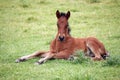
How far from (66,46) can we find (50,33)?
5135 millimetres

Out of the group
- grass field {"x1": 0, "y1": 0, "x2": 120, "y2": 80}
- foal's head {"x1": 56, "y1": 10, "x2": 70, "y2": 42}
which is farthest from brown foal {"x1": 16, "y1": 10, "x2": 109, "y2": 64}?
grass field {"x1": 0, "y1": 0, "x2": 120, "y2": 80}

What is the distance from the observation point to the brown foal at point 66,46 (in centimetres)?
1191

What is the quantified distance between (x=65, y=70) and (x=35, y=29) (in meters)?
7.95

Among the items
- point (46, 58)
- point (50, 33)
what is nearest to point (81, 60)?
point (46, 58)

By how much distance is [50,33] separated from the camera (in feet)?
56.7

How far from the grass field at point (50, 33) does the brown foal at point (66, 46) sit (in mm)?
328

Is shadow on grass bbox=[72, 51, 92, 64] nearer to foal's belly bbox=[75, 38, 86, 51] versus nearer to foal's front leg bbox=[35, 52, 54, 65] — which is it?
foal's front leg bbox=[35, 52, 54, 65]

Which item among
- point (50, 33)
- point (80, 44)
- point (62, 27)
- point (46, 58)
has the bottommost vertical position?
point (50, 33)

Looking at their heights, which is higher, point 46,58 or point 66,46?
point 66,46

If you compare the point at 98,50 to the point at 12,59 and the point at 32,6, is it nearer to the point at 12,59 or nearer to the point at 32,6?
the point at 12,59

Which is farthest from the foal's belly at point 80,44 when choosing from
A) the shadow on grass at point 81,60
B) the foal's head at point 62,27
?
the shadow on grass at point 81,60

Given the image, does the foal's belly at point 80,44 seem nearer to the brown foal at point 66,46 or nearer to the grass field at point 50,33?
the brown foal at point 66,46

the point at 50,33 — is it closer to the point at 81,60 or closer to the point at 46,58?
the point at 46,58

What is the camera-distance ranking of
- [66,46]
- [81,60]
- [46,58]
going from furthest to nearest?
[66,46] → [46,58] → [81,60]
